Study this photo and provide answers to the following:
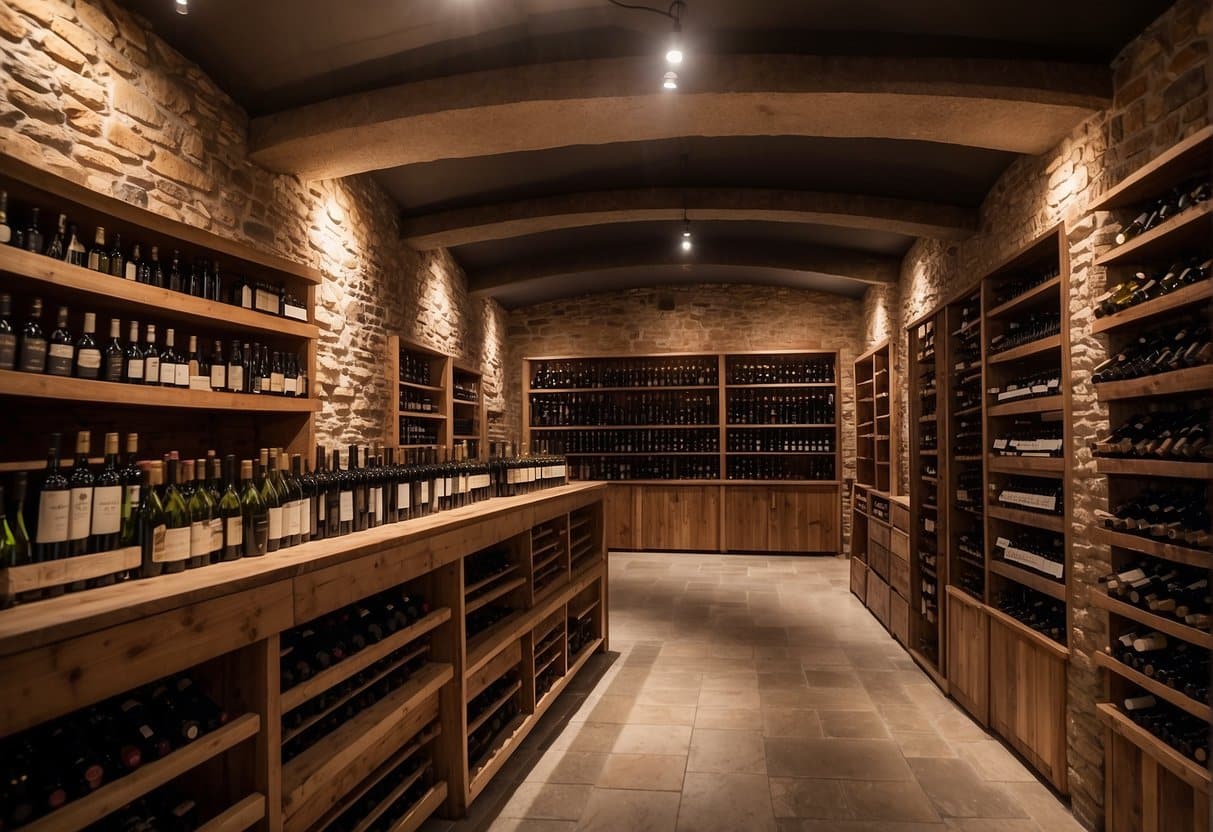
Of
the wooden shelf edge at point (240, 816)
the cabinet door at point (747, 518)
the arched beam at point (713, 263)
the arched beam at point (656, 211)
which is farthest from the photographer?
the cabinet door at point (747, 518)

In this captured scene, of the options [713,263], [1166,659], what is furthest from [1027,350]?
[713,263]

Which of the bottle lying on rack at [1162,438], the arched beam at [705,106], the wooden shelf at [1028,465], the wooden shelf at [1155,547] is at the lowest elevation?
the wooden shelf at [1155,547]

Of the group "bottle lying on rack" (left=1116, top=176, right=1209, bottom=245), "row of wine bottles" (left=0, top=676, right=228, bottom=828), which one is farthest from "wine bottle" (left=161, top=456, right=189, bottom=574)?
"bottle lying on rack" (left=1116, top=176, right=1209, bottom=245)

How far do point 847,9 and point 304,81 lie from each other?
9.10 ft

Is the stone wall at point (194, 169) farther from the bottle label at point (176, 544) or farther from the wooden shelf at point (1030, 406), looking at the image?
the wooden shelf at point (1030, 406)

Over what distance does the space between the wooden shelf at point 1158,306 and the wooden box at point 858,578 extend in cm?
379

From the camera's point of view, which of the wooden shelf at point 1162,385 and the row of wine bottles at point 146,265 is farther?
the row of wine bottles at point 146,265

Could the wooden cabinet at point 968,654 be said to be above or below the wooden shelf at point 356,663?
below

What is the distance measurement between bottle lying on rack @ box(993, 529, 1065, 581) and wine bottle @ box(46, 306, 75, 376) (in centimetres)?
408

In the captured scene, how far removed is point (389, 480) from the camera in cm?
251

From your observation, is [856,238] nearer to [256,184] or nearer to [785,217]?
[785,217]

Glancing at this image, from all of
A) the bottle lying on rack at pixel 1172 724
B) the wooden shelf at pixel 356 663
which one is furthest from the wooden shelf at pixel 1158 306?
the wooden shelf at pixel 356 663

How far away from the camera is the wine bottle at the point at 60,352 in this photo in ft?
7.50

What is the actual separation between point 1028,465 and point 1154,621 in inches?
40.1
